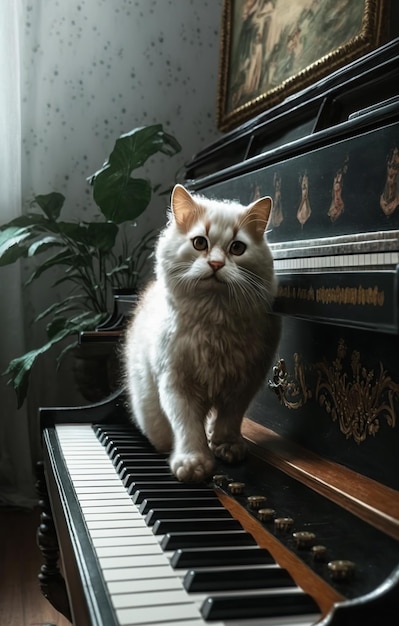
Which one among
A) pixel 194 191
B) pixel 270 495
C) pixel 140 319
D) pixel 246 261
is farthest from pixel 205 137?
pixel 270 495

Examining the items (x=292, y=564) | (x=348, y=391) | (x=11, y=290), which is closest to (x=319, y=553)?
(x=292, y=564)

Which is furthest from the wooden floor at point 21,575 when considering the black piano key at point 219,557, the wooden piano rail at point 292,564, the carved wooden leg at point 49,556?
the black piano key at point 219,557

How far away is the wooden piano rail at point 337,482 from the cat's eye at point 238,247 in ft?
1.30

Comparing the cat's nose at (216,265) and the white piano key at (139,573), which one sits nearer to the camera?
the white piano key at (139,573)

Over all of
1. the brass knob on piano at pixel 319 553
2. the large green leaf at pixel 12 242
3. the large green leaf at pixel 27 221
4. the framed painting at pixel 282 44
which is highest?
the framed painting at pixel 282 44

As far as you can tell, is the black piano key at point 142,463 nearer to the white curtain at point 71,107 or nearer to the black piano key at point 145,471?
the black piano key at point 145,471

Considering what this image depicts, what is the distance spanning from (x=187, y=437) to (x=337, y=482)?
309mm

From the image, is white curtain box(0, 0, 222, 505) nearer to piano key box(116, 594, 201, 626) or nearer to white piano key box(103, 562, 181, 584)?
Result: white piano key box(103, 562, 181, 584)

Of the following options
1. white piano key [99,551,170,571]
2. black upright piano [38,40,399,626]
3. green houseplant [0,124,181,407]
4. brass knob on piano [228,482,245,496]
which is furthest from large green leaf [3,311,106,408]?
white piano key [99,551,170,571]

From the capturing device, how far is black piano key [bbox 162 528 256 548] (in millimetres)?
960

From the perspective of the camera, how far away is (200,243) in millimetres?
1287

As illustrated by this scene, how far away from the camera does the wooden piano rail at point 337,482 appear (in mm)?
984

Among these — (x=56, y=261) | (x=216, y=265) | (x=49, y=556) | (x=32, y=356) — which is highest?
(x=56, y=261)

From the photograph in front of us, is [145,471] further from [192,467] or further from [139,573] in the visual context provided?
[139,573]
